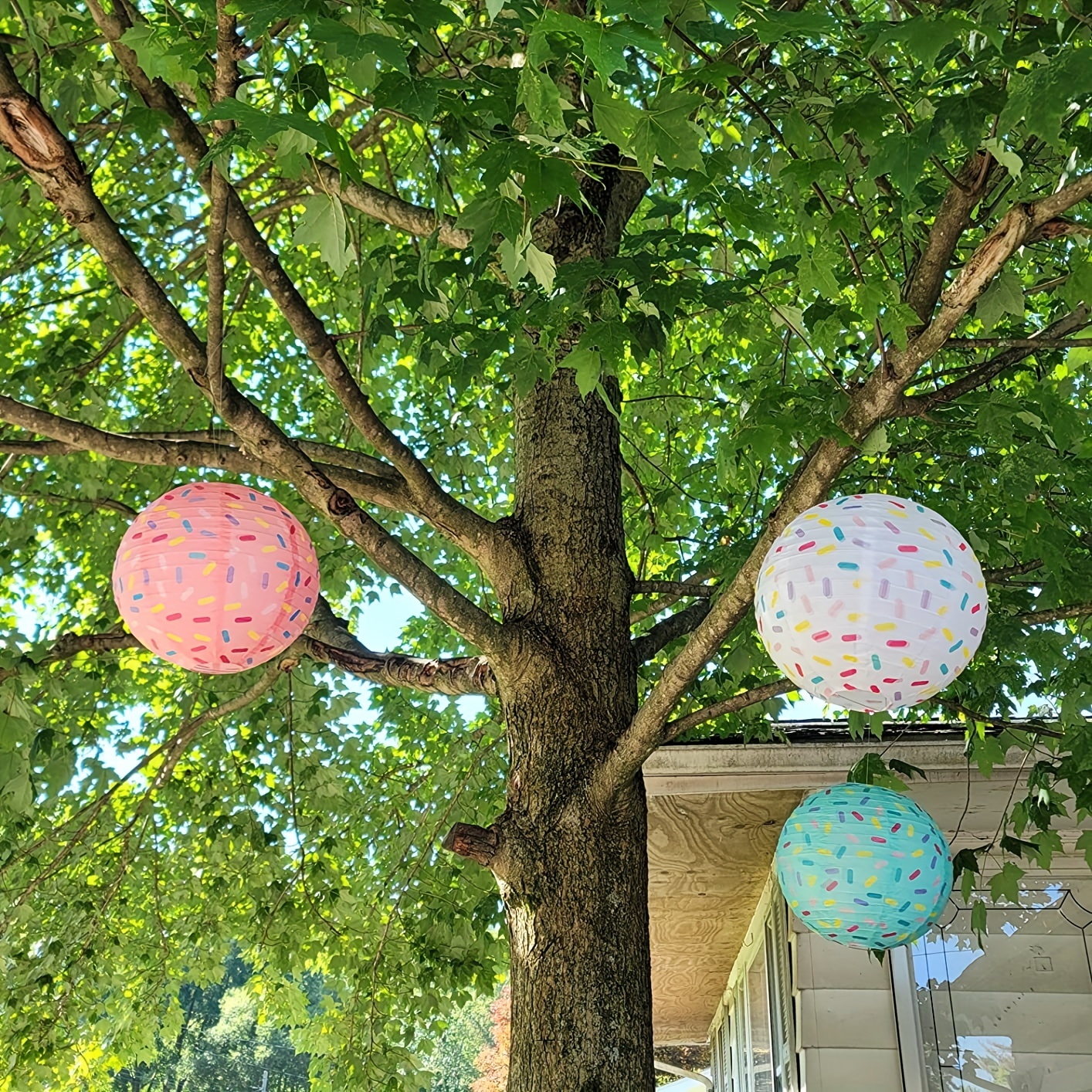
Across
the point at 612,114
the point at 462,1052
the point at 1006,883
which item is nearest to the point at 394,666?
the point at 612,114

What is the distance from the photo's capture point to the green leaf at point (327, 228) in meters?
2.35

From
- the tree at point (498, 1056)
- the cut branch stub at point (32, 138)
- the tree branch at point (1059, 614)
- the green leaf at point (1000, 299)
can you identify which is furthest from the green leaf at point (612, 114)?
the tree at point (498, 1056)

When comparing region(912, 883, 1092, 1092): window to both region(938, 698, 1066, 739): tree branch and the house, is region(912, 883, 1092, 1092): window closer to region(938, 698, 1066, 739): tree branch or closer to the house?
the house

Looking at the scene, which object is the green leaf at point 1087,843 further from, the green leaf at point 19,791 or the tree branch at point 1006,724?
the green leaf at point 19,791

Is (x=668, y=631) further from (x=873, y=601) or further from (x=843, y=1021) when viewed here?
(x=843, y=1021)

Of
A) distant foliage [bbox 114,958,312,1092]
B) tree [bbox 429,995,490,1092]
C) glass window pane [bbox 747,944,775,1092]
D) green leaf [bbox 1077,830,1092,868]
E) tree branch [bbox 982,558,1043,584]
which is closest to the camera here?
tree branch [bbox 982,558,1043,584]

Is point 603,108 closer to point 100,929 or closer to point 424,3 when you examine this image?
point 424,3

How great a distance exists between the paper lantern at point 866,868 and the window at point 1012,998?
2.26 meters

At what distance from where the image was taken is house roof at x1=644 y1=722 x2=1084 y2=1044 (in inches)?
203

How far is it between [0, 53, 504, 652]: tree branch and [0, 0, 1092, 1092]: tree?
0.04ft

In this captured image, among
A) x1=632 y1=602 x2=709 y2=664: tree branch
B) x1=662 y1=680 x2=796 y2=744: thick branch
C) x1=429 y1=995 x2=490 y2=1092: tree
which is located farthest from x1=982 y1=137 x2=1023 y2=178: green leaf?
x1=429 y1=995 x2=490 y2=1092: tree

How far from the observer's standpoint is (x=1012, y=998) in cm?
534

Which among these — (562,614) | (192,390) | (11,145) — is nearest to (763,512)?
(562,614)

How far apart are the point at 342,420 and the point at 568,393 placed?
2.71m
